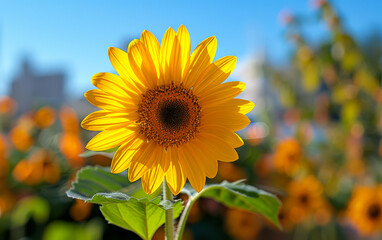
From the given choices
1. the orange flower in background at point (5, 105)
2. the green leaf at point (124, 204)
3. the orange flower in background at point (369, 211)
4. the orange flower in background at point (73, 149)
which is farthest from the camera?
the orange flower in background at point (5, 105)

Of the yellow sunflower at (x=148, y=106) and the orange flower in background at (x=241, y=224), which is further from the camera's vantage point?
the orange flower in background at (x=241, y=224)

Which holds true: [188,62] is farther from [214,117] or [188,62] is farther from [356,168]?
[356,168]

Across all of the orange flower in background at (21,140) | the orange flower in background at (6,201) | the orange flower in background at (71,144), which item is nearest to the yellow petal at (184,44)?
the orange flower in background at (71,144)

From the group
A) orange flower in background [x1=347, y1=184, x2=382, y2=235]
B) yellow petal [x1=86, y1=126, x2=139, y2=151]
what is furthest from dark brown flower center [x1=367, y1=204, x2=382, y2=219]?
yellow petal [x1=86, y1=126, x2=139, y2=151]

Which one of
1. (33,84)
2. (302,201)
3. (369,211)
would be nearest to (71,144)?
(302,201)

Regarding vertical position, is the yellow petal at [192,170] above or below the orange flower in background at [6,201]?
above

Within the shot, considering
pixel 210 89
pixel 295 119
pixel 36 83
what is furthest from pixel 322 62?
pixel 36 83

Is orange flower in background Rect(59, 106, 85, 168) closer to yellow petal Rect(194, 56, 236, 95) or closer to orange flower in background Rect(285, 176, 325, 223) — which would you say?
orange flower in background Rect(285, 176, 325, 223)

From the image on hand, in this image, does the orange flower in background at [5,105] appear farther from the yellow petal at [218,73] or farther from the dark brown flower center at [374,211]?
the yellow petal at [218,73]
